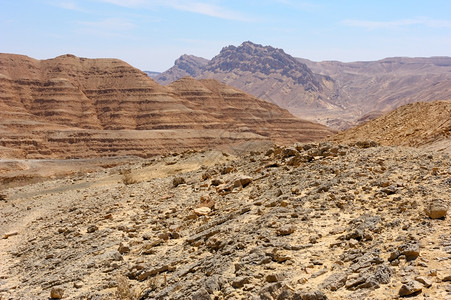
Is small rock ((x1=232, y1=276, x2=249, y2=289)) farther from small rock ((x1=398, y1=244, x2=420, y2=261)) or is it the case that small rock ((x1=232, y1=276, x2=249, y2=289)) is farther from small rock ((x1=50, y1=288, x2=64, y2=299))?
small rock ((x1=50, y1=288, x2=64, y2=299))

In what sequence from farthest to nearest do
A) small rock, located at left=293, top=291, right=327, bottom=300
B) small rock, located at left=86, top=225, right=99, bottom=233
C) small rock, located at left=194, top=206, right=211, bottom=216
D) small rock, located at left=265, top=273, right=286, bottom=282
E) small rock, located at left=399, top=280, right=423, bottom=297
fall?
small rock, located at left=86, top=225, right=99, bottom=233 → small rock, located at left=194, top=206, right=211, bottom=216 → small rock, located at left=265, top=273, right=286, bottom=282 → small rock, located at left=293, top=291, right=327, bottom=300 → small rock, located at left=399, top=280, right=423, bottom=297

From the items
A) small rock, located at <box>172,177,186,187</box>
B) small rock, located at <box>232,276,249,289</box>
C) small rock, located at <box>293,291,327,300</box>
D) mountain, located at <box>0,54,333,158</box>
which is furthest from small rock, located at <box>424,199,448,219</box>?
mountain, located at <box>0,54,333,158</box>

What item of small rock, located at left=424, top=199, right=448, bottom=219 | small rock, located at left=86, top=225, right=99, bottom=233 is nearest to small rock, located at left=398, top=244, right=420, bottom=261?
small rock, located at left=424, top=199, right=448, bottom=219

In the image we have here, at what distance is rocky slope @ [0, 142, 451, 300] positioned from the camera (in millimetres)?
5488

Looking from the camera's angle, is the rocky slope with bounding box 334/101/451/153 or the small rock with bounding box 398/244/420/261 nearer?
the small rock with bounding box 398/244/420/261

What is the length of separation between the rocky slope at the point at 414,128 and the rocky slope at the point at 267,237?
7.58ft

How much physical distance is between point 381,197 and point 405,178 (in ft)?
3.41

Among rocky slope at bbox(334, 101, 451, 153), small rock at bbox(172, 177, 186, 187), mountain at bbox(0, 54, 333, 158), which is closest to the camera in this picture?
rocky slope at bbox(334, 101, 451, 153)

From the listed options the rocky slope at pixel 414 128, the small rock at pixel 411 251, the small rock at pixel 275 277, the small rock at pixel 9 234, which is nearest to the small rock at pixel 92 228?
the small rock at pixel 9 234

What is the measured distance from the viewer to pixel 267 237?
7117 millimetres

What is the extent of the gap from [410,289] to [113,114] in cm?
8551

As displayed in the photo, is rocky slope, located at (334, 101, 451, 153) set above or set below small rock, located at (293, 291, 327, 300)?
above

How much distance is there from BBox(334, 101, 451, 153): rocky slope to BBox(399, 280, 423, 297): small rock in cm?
818

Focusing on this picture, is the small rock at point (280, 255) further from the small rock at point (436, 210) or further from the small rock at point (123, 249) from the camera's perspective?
the small rock at point (123, 249)
